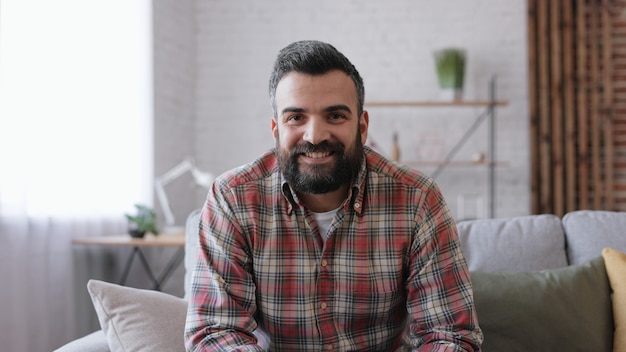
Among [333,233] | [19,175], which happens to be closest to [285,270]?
[333,233]

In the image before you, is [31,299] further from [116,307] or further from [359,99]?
[359,99]

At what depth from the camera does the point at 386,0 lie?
471 centimetres

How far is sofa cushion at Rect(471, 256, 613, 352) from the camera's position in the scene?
192 cm

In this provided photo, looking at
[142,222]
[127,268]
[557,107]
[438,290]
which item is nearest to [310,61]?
[438,290]

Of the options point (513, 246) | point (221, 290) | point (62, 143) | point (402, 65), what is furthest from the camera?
point (402, 65)

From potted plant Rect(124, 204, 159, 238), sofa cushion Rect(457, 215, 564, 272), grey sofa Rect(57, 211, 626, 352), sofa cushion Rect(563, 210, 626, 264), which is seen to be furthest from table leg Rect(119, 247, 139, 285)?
sofa cushion Rect(563, 210, 626, 264)

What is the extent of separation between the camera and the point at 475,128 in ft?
15.4

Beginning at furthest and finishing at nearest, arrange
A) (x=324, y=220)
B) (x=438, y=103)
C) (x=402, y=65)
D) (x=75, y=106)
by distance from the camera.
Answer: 1. (x=402, y=65)
2. (x=438, y=103)
3. (x=75, y=106)
4. (x=324, y=220)

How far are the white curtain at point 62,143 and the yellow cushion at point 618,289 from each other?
233cm

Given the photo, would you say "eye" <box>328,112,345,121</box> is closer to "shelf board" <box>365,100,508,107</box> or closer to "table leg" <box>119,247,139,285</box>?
→ "table leg" <box>119,247,139,285</box>

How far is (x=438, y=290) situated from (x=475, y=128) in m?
3.32

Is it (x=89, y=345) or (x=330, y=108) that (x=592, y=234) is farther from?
(x=89, y=345)

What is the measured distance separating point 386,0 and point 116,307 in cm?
352

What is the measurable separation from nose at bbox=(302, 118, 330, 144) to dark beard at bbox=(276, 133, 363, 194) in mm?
16
